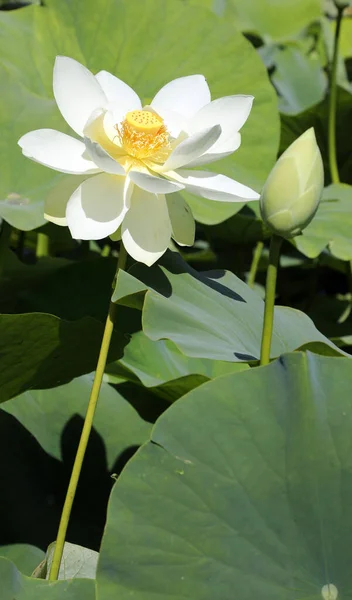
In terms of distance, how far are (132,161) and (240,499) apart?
37 centimetres

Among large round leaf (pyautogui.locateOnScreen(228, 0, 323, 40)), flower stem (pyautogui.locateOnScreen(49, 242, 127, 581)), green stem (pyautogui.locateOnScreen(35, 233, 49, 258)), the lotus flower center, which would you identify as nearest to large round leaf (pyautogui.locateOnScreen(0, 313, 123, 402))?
flower stem (pyautogui.locateOnScreen(49, 242, 127, 581))

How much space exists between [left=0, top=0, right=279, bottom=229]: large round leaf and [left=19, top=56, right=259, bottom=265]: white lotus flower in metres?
0.48

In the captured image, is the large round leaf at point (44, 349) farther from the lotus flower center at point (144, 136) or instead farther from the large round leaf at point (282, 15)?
the large round leaf at point (282, 15)

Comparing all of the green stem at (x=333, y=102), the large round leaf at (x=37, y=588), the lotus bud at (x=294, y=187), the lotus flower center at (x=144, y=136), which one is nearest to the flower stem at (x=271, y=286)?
the lotus bud at (x=294, y=187)

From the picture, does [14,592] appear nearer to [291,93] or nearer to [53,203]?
[53,203]

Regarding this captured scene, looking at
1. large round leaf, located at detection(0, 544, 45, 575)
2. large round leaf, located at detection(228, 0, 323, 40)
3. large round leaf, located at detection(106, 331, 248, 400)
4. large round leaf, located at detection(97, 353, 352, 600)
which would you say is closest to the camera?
large round leaf, located at detection(97, 353, 352, 600)

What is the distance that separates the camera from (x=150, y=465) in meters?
0.72

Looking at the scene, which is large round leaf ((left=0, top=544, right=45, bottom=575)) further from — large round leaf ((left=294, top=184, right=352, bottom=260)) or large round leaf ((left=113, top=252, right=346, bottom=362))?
large round leaf ((left=294, top=184, right=352, bottom=260))

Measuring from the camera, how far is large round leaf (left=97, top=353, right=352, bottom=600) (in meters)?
0.70

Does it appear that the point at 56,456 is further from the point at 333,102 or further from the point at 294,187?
the point at 333,102

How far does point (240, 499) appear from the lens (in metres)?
0.72

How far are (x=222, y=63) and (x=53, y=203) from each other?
660mm

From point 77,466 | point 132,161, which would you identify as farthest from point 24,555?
point 132,161

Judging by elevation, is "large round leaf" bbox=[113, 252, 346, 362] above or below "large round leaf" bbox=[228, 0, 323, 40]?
above
